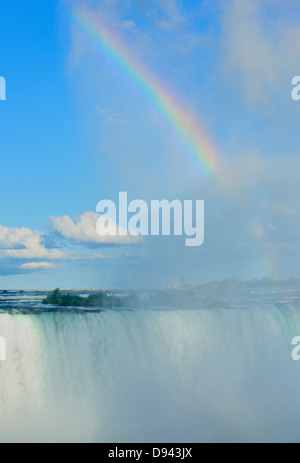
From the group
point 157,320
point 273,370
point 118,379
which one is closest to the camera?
point 118,379

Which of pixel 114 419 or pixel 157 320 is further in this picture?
pixel 157 320
